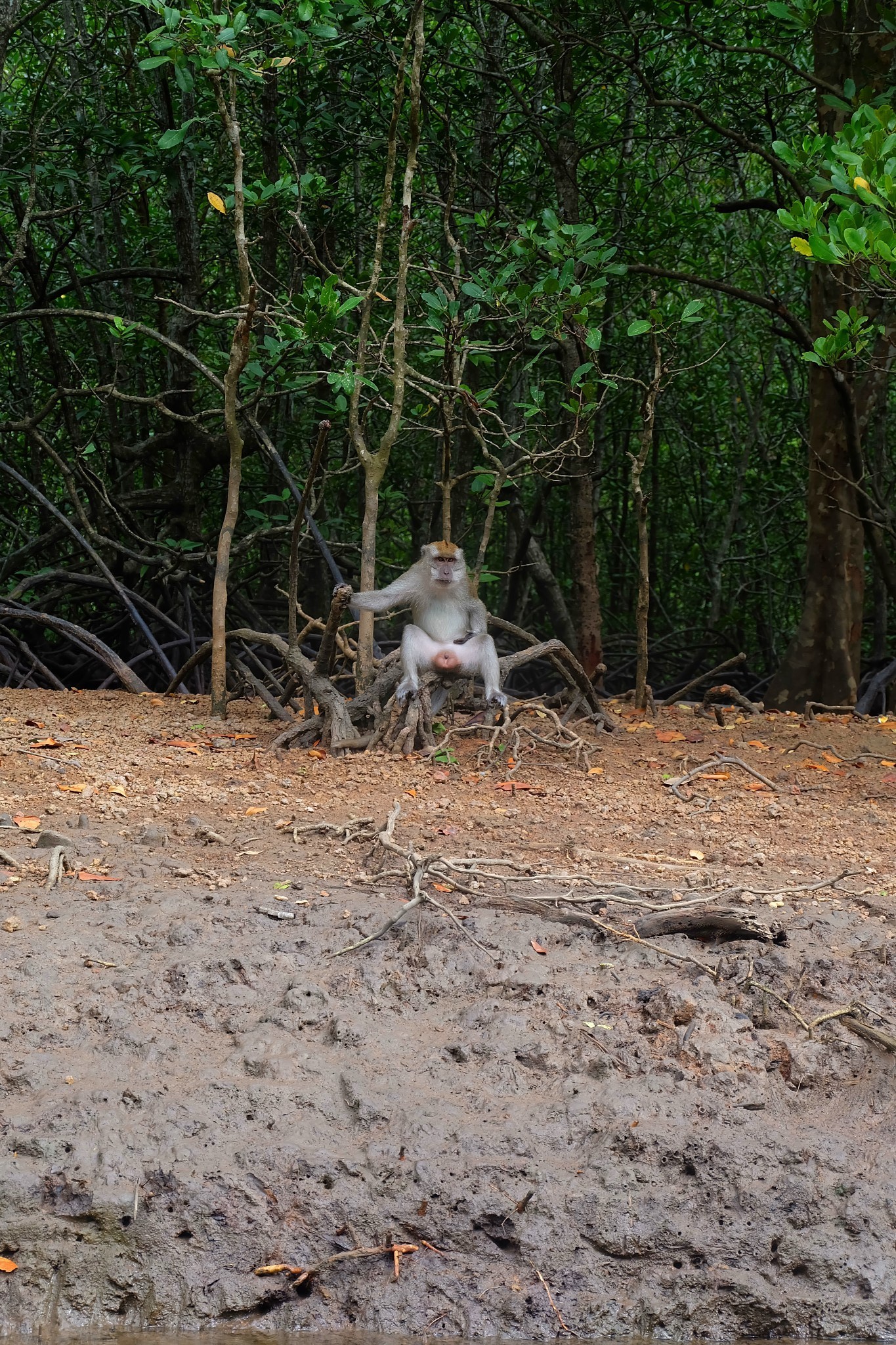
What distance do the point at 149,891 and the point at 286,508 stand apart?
638cm

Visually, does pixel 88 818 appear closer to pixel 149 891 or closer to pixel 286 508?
pixel 149 891

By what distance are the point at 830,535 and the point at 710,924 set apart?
4983 millimetres

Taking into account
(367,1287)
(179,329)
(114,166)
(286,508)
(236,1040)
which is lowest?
(367,1287)

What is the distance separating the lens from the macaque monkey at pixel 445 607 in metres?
6.83

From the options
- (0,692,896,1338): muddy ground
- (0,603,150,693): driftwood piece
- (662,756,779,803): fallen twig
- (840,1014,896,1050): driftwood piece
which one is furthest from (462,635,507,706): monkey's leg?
(840,1014,896,1050): driftwood piece

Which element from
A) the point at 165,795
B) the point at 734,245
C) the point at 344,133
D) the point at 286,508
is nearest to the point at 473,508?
the point at 734,245

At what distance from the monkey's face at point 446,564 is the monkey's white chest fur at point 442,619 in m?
0.12

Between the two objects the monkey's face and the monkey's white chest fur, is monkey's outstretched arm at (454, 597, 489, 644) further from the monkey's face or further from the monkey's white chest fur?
the monkey's face

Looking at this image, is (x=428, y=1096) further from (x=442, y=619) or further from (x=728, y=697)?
(x=728, y=697)

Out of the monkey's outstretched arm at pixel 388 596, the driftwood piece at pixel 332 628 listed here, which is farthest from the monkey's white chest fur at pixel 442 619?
the driftwood piece at pixel 332 628

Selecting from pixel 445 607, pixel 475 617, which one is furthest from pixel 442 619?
pixel 475 617

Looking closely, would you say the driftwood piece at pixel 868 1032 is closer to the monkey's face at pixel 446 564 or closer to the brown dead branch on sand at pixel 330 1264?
the brown dead branch on sand at pixel 330 1264

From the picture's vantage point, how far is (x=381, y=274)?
817cm

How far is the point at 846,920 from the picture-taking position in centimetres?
431
